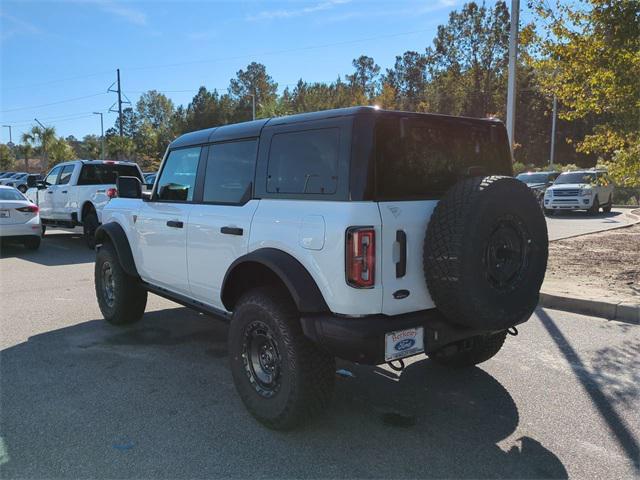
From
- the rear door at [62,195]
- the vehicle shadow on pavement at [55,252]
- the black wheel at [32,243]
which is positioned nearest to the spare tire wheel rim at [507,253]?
the vehicle shadow on pavement at [55,252]

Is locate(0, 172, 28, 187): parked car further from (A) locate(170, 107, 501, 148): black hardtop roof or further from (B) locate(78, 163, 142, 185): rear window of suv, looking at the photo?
(A) locate(170, 107, 501, 148): black hardtop roof

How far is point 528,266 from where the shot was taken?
3.36 m

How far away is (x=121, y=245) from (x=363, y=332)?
3.41 meters

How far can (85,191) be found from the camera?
1170 cm

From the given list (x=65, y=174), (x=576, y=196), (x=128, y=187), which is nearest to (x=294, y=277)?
(x=128, y=187)

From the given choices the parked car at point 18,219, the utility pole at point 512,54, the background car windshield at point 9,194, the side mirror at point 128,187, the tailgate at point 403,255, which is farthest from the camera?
the background car windshield at point 9,194

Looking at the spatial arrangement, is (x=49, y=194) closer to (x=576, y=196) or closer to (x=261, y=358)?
(x=261, y=358)

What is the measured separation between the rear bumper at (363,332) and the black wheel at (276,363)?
0.17m

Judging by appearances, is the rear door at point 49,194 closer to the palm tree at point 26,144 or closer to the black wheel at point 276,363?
the black wheel at point 276,363

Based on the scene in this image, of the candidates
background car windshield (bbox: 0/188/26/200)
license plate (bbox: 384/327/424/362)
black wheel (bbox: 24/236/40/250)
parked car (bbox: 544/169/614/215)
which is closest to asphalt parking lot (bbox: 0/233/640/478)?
license plate (bbox: 384/327/424/362)

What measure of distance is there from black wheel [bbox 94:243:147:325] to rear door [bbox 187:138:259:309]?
1.42 metres

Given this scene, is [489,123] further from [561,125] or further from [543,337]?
[561,125]

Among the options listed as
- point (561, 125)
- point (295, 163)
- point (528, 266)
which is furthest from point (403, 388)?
point (561, 125)

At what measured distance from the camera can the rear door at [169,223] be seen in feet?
14.6
